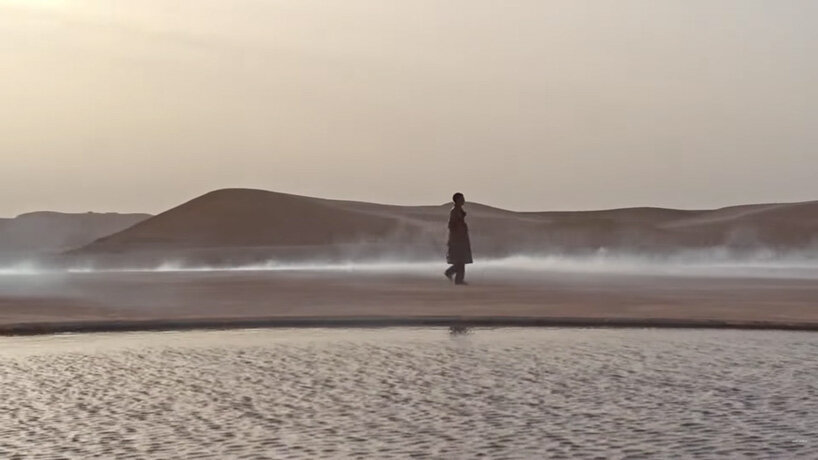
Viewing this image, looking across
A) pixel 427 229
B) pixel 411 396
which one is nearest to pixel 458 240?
pixel 411 396

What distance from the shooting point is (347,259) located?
50031mm

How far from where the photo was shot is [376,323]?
1559 centimetres

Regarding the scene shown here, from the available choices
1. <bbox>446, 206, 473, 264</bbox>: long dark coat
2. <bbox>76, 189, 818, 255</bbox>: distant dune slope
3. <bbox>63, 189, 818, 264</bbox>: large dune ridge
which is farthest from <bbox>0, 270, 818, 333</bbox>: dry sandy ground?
<bbox>76, 189, 818, 255</bbox>: distant dune slope

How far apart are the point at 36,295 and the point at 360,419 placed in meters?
15.5

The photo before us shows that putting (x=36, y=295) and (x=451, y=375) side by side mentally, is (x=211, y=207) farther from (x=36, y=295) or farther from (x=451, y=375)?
(x=451, y=375)

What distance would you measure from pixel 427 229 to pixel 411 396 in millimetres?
70569

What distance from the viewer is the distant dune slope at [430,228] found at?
72562mm

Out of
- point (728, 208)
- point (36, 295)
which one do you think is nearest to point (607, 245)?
point (728, 208)

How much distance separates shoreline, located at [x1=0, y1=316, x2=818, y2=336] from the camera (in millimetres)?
15070

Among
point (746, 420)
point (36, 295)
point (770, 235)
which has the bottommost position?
point (746, 420)

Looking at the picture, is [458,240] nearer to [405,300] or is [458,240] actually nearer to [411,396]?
[405,300]

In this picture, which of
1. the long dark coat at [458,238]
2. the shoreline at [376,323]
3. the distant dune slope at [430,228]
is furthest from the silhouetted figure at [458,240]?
the distant dune slope at [430,228]

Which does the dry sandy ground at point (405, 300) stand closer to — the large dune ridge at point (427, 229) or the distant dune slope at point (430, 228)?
the large dune ridge at point (427, 229)

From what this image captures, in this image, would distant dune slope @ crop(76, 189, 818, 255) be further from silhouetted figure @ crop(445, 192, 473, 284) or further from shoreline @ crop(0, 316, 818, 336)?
shoreline @ crop(0, 316, 818, 336)
